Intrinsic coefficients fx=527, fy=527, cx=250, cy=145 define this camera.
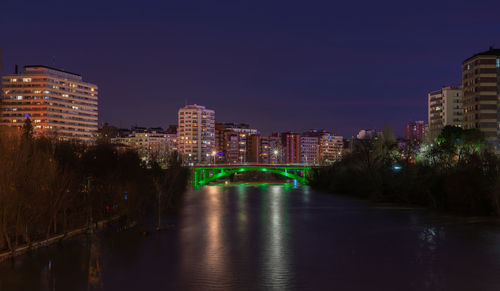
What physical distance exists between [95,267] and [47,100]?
14053cm

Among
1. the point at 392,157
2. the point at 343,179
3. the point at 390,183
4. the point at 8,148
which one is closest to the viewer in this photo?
the point at 8,148

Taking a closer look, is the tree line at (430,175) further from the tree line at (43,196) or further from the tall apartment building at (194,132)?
the tall apartment building at (194,132)

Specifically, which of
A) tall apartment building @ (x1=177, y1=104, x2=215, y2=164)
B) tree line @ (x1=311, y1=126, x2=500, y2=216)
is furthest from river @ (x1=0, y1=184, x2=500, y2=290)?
tall apartment building @ (x1=177, y1=104, x2=215, y2=164)

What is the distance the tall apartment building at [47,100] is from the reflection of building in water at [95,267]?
403 feet

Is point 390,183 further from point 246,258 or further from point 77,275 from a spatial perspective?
point 77,275

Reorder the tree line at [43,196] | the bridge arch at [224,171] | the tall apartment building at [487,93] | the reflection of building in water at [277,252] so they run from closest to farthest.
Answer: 1. the reflection of building in water at [277,252]
2. the tree line at [43,196]
3. the tall apartment building at [487,93]
4. the bridge arch at [224,171]

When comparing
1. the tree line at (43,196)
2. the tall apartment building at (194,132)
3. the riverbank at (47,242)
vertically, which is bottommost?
the riverbank at (47,242)

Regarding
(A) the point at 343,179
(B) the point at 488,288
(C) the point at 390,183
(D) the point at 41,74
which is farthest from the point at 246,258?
(D) the point at 41,74

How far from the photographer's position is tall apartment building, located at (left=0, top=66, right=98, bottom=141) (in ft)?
485

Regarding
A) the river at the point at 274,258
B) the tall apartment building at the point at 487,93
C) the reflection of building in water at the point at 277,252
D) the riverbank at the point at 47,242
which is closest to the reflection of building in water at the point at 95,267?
the river at the point at 274,258

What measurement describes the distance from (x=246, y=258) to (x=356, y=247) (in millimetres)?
6787

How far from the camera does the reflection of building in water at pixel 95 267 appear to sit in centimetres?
1846

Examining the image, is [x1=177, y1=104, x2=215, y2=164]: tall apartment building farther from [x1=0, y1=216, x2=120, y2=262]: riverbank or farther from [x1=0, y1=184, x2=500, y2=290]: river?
[x1=0, y1=216, x2=120, y2=262]: riverbank

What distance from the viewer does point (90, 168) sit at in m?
→ 42.1
